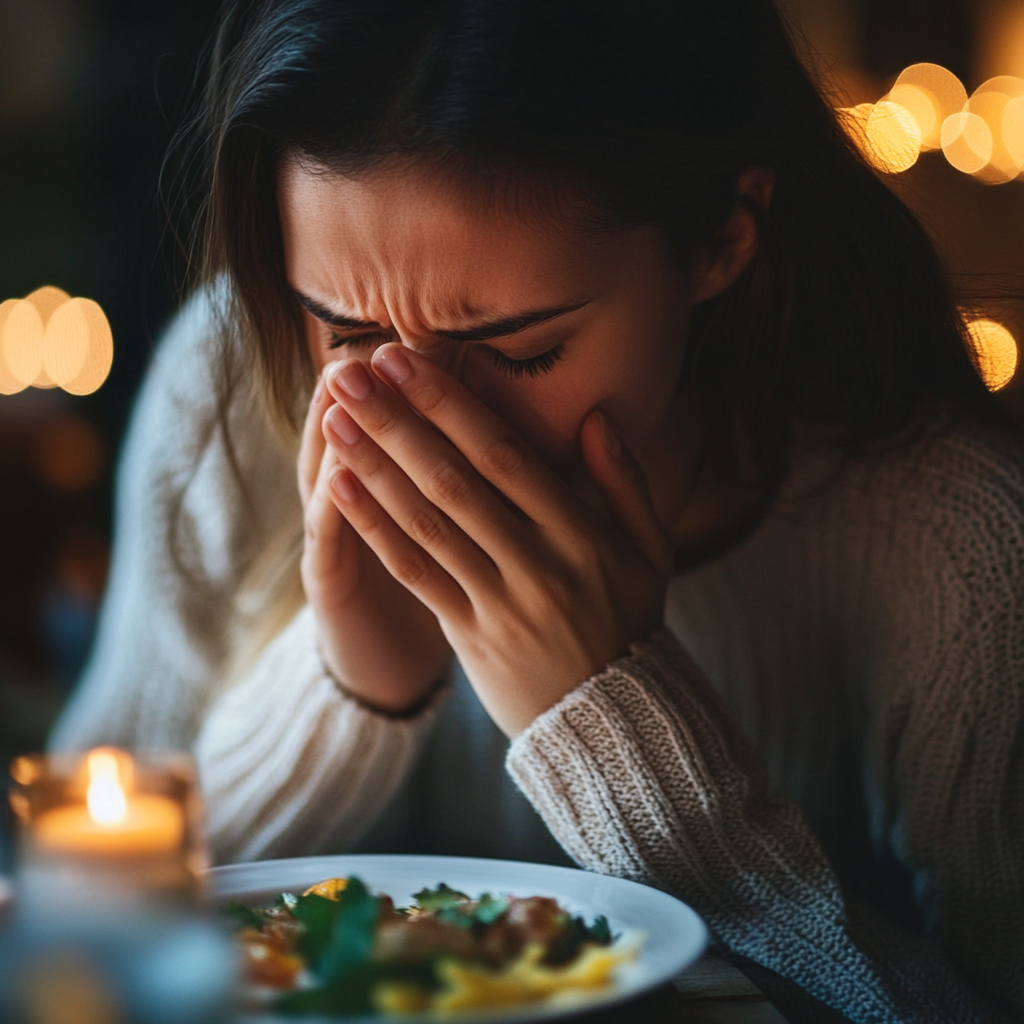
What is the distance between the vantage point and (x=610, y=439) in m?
0.88

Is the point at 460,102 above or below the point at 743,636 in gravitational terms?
above

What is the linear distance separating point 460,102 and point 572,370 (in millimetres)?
218

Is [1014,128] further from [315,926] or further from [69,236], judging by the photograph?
[315,926]

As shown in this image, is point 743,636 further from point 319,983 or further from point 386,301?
point 319,983

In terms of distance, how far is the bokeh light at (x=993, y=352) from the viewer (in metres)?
1.12

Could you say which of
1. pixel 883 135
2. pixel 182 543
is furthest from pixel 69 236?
pixel 883 135

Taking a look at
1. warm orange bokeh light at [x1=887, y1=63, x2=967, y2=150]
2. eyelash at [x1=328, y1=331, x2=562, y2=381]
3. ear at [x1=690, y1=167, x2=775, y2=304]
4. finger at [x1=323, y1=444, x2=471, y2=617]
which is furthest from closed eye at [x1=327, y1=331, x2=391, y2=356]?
warm orange bokeh light at [x1=887, y1=63, x2=967, y2=150]

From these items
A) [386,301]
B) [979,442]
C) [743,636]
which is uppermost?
[386,301]

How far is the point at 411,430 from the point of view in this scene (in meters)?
0.82

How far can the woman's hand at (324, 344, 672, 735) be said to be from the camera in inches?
32.0

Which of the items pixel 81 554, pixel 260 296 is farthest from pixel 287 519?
pixel 81 554

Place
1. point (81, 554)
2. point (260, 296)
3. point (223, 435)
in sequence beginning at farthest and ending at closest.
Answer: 1. point (81, 554)
2. point (223, 435)
3. point (260, 296)

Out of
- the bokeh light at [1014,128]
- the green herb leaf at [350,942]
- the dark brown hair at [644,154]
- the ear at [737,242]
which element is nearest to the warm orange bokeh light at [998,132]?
the bokeh light at [1014,128]

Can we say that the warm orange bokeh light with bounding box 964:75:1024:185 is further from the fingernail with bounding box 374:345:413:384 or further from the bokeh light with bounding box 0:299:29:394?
the bokeh light with bounding box 0:299:29:394
